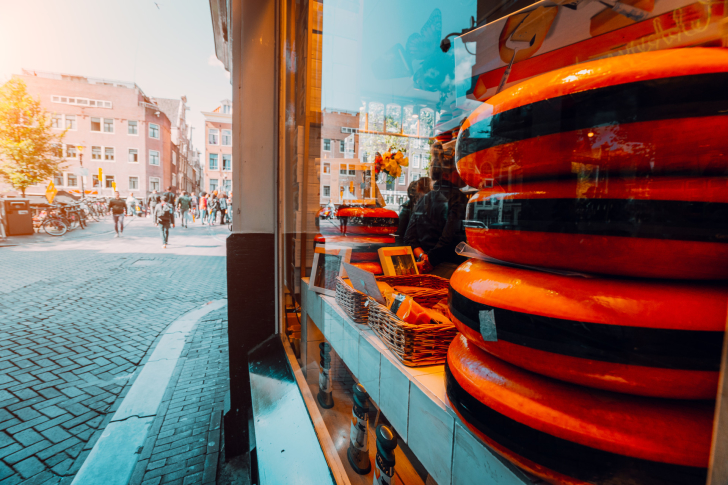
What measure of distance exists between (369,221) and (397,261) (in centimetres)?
35

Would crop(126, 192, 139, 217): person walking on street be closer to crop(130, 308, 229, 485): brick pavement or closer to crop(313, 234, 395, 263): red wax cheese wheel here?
crop(130, 308, 229, 485): brick pavement

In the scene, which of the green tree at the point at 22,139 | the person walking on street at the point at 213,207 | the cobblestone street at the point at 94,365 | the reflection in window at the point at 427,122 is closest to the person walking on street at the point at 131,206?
the person walking on street at the point at 213,207

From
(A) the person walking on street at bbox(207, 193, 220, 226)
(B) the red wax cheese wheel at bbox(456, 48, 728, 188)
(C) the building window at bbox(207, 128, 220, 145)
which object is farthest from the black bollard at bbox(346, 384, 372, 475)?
(C) the building window at bbox(207, 128, 220, 145)

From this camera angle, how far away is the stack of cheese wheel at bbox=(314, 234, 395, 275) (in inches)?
71.2

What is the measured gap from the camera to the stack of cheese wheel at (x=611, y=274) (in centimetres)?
42

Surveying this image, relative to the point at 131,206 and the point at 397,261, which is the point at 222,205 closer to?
the point at 131,206

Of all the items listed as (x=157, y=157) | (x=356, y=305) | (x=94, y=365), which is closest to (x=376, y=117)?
(x=356, y=305)

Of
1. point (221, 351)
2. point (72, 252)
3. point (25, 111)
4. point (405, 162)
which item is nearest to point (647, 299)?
point (405, 162)

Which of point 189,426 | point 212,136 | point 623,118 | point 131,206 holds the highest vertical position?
point 212,136

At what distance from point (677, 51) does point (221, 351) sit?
469 cm

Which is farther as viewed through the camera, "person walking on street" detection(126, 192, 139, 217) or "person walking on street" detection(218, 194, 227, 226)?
"person walking on street" detection(126, 192, 139, 217)

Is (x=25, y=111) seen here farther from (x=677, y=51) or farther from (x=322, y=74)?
(x=677, y=51)

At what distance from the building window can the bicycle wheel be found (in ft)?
62.1

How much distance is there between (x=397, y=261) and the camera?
1839 millimetres
